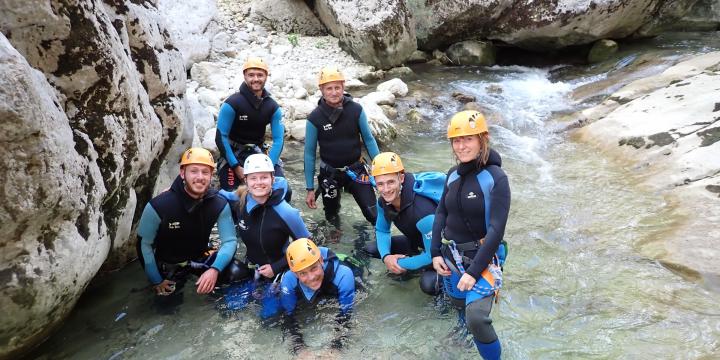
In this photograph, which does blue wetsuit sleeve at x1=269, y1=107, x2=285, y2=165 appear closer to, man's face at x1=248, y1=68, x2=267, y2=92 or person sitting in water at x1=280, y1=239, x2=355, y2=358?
man's face at x1=248, y1=68, x2=267, y2=92

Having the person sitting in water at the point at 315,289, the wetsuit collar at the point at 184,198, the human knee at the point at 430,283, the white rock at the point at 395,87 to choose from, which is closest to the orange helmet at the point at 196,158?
the wetsuit collar at the point at 184,198

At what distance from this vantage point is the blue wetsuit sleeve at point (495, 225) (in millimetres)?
3793

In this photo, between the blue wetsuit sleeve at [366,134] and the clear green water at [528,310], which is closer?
the clear green water at [528,310]

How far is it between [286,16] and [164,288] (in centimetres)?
1212

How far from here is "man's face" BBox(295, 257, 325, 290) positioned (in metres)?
4.70

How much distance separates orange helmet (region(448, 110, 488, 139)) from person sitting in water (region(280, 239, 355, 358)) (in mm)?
1761

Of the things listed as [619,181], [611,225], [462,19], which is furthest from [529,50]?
[611,225]

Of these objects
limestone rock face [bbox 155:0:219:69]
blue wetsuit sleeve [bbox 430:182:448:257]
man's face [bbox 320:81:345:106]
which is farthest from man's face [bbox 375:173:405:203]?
limestone rock face [bbox 155:0:219:69]

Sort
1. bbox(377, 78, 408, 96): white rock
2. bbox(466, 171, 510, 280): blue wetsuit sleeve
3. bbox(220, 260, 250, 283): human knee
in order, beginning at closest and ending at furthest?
1. bbox(466, 171, 510, 280): blue wetsuit sleeve
2. bbox(220, 260, 250, 283): human knee
3. bbox(377, 78, 408, 96): white rock

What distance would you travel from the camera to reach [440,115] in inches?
476

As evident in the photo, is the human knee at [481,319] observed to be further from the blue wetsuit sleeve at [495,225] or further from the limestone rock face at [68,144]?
the limestone rock face at [68,144]

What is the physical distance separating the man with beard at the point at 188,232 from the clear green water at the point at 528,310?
31 cm

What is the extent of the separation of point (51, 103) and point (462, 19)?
12899 mm

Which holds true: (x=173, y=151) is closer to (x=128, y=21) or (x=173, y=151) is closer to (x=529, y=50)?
(x=128, y=21)
